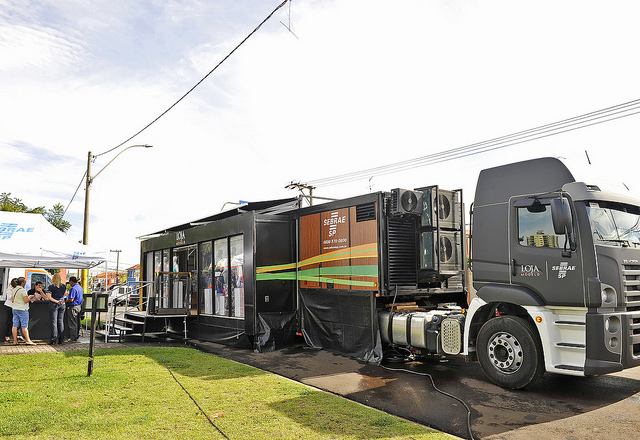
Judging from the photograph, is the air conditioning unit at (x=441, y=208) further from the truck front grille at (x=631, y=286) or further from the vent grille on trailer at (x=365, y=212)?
the truck front grille at (x=631, y=286)

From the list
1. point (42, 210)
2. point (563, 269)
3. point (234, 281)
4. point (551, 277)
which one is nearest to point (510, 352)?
point (551, 277)

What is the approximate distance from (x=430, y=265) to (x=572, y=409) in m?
3.94

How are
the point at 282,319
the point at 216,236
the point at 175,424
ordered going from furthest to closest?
the point at 216,236 → the point at 282,319 → the point at 175,424

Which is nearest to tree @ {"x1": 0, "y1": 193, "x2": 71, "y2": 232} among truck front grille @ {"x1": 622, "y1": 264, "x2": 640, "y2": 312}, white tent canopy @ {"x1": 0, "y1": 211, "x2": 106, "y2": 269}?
white tent canopy @ {"x1": 0, "y1": 211, "x2": 106, "y2": 269}

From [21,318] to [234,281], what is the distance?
5068mm

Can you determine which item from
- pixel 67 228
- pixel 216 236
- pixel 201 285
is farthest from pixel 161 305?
pixel 67 228

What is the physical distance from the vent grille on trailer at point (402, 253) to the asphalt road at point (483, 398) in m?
1.62

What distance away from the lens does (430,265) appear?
9.66 m

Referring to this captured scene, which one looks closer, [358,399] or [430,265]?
[358,399]

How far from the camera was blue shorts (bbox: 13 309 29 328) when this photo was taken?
11737 mm

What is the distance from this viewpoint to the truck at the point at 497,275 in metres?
6.41

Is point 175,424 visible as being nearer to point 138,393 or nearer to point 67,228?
point 138,393

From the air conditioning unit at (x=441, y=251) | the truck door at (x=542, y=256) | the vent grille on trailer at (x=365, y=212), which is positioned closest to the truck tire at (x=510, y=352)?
the truck door at (x=542, y=256)

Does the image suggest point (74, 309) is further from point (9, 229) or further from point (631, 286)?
point (631, 286)
